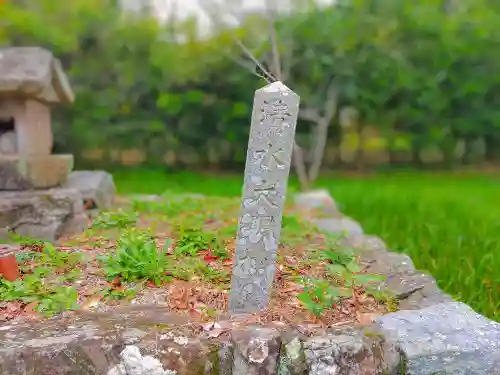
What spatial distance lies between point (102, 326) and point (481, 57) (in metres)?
11.8

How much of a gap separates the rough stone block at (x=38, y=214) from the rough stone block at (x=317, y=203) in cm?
293

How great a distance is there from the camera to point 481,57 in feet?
39.5

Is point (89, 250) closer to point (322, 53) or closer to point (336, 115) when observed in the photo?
point (322, 53)

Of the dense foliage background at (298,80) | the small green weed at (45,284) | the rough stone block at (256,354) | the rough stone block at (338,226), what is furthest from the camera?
the dense foliage background at (298,80)

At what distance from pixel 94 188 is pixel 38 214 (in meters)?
0.95

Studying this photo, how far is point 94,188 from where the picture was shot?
5078mm

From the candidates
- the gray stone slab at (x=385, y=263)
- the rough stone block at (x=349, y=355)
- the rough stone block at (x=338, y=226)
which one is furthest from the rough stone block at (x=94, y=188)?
the rough stone block at (x=349, y=355)

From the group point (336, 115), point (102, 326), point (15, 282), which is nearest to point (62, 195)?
point (15, 282)

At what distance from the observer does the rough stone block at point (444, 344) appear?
2.37m

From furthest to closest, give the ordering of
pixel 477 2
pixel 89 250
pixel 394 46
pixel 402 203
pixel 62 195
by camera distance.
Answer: pixel 477 2
pixel 394 46
pixel 402 203
pixel 62 195
pixel 89 250

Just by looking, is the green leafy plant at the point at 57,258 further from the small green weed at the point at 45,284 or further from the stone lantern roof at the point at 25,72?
the stone lantern roof at the point at 25,72

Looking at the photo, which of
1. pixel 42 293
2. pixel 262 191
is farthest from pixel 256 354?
pixel 42 293

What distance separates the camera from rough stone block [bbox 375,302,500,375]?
93.4 inches

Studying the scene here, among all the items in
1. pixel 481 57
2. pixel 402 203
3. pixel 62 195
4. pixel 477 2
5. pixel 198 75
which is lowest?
pixel 402 203
